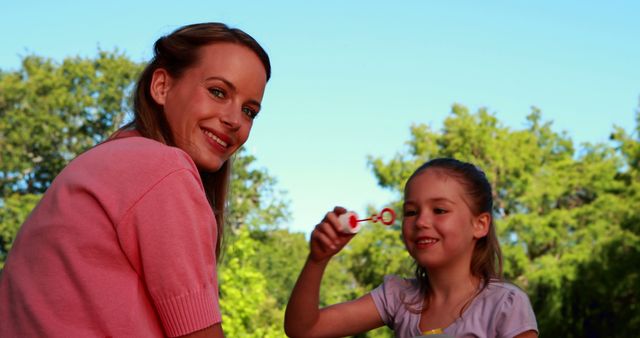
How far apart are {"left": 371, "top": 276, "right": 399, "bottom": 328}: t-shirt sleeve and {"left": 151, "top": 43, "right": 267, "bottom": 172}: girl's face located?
43.7 inches

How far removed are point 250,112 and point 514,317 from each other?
3.82 feet

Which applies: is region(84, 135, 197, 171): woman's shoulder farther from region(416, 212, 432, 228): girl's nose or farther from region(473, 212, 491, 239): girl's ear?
region(473, 212, 491, 239): girl's ear

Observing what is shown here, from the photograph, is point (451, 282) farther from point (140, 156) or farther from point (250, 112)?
point (140, 156)

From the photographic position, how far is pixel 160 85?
2422mm

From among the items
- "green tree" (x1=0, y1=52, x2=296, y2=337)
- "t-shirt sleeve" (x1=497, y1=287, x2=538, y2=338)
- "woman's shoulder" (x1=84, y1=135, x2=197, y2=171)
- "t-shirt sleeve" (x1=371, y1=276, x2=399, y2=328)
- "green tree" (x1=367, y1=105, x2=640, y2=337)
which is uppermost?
"green tree" (x1=0, y1=52, x2=296, y2=337)

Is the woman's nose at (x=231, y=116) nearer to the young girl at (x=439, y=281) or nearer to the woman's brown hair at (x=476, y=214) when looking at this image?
the young girl at (x=439, y=281)

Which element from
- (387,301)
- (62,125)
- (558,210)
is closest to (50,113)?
(62,125)

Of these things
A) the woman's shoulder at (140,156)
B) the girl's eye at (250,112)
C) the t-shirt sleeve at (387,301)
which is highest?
the girl's eye at (250,112)

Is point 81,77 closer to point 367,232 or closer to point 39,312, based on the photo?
point 367,232

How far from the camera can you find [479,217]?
3.31m

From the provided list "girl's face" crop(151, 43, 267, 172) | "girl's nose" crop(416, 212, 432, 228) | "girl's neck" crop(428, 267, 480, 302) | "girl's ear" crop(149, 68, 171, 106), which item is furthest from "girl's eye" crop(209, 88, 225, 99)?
"girl's neck" crop(428, 267, 480, 302)

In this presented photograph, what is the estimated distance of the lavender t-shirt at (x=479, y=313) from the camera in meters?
2.91

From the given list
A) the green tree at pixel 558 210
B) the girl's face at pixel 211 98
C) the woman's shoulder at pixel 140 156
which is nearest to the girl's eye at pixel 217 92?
the girl's face at pixel 211 98

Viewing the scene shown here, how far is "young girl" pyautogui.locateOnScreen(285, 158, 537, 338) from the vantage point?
298cm
